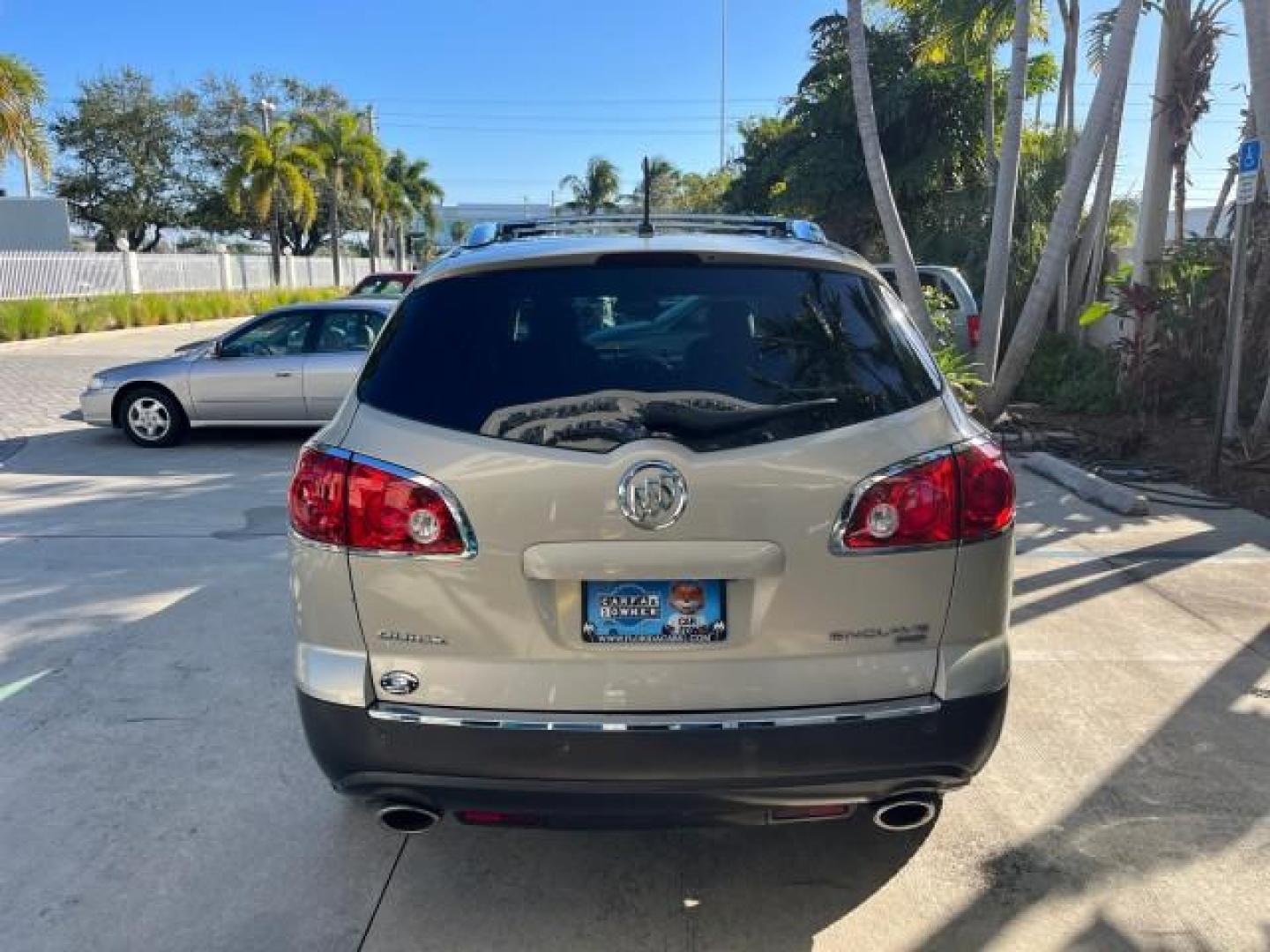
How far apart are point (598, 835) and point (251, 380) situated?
8158 mm

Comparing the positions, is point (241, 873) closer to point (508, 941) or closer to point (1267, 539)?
point (508, 941)

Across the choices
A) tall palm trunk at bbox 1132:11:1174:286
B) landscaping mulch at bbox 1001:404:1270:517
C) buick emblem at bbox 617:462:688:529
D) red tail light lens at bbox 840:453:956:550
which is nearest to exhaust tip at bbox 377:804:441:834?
buick emblem at bbox 617:462:688:529

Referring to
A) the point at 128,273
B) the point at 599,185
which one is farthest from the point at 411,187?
the point at 128,273

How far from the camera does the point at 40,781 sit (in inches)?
138

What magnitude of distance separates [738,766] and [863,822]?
3.60 feet

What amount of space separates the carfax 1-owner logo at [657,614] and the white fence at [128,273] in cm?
2671

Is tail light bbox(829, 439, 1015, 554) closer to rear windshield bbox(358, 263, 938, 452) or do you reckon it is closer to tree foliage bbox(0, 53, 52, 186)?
rear windshield bbox(358, 263, 938, 452)

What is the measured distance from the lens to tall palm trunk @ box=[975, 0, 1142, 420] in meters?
9.15

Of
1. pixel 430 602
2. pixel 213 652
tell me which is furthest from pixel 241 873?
pixel 213 652

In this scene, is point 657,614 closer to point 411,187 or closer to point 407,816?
point 407,816

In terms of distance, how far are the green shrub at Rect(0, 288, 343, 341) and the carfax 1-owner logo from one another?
23.0 metres

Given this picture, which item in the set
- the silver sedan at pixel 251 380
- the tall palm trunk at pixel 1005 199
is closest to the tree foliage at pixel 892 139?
the tall palm trunk at pixel 1005 199

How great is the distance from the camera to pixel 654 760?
2375mm

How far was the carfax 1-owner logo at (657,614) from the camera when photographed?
2398 millimetres
